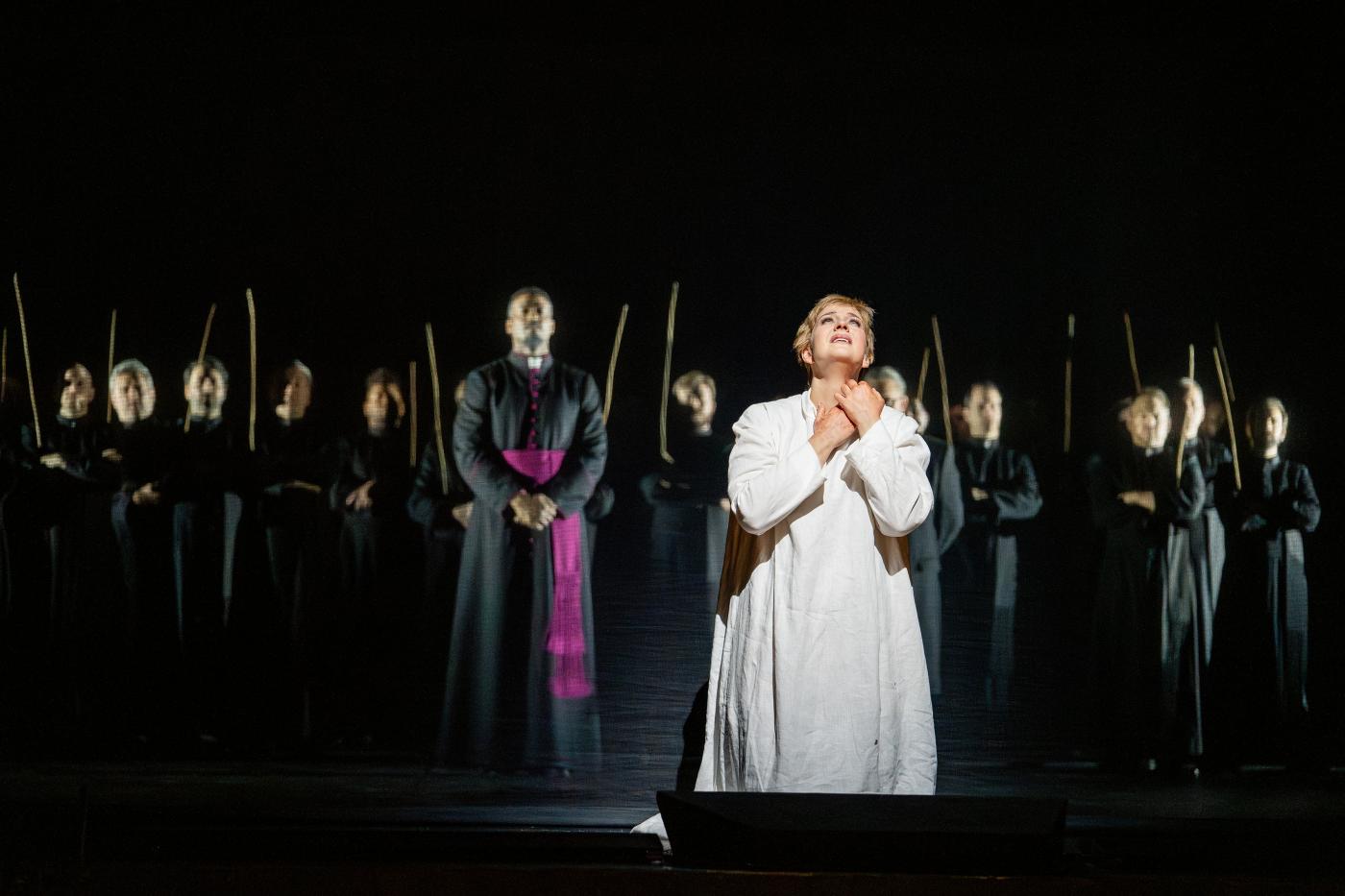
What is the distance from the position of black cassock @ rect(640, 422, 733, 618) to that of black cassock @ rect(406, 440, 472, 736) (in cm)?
64

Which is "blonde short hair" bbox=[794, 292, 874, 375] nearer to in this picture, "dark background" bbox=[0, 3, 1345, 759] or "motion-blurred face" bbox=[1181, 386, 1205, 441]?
"dark background" bbox=[0, 3, 1345, 759]

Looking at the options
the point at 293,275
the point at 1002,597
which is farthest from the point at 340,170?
the point at 1002,597

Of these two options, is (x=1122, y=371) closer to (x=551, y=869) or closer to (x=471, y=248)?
(x=471, y=248)

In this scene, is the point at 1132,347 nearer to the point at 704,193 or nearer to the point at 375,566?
the point at 704,193

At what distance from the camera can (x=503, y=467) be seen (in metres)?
4.17

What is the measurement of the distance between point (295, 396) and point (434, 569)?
2.46 ft

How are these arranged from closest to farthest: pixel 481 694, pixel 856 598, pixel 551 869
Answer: pixel 551 869 < pixel 856 598 < pixel 481 694

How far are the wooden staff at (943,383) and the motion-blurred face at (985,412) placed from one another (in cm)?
7

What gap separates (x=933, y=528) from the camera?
13.6ft

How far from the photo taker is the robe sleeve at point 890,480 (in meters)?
2.80

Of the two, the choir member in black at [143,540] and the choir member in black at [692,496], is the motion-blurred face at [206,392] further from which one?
the choir member in black at [692,496]

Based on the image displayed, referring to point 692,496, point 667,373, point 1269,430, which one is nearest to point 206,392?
point 667,373

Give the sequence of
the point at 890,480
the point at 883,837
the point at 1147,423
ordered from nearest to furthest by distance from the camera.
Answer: the point at 883,837 < the point at 890,480 < the point at 1147,423

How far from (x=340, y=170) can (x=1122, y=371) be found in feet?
8.84
